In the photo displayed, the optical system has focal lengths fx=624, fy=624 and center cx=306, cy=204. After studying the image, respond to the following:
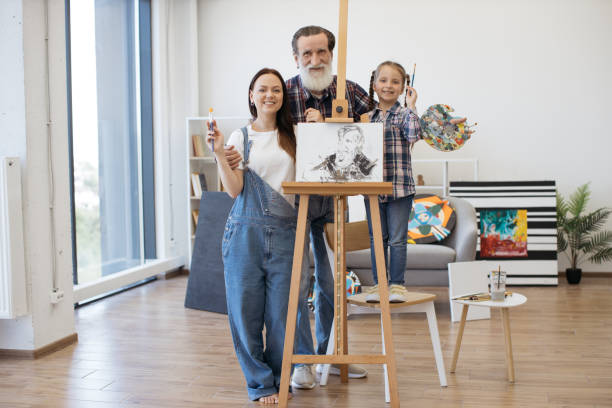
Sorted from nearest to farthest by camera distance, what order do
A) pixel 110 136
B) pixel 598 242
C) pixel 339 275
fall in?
pixel 339 275, pixel 110 136, pixel 598 242

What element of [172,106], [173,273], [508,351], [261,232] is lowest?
[173,273]

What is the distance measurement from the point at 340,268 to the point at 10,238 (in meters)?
1.86

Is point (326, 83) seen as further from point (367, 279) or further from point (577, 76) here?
point (577, 76)

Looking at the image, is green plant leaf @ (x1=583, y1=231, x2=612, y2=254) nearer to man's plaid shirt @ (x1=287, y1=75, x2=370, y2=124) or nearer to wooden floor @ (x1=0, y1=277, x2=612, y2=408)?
wooden floor @ (x1=0, y1=277, x2=612, y2=408)

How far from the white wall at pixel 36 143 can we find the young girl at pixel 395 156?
1.86m

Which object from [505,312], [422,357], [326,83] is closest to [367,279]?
[422,357]

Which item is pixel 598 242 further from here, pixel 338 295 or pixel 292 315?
pixel 292 315

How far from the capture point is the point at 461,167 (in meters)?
6.18

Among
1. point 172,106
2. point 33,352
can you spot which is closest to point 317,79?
point 33,352

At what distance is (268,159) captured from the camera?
2.71 m

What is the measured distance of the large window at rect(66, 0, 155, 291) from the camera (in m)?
4.89

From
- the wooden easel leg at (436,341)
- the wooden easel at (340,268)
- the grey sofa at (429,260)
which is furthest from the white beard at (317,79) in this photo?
the grey sofa at (429,260)

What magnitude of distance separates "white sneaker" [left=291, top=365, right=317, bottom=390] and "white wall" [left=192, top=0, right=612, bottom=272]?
3.65 meters

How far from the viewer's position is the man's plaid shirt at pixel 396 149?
3027 mm
